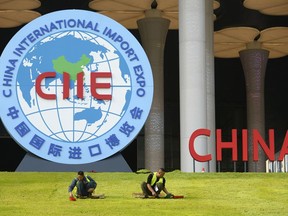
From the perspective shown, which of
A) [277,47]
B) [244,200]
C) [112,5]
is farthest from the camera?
[277,47]

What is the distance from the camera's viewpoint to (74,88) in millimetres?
32812

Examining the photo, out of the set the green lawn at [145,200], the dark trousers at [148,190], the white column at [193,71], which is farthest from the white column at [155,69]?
the dark trousers at [148,190]

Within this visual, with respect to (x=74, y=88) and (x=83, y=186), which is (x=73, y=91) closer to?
(x=74, y=88)

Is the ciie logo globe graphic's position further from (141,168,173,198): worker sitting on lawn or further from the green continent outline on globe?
(141,168,173,198): worker sitting on lawn

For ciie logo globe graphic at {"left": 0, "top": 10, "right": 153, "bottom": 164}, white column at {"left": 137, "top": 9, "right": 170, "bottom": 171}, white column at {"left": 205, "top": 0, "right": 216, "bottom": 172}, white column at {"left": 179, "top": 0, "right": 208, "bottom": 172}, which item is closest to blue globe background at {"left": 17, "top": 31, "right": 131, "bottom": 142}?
ciie logo globe graphic at {"left": 0, "top": 10, "right": 153, "bottom": 164}

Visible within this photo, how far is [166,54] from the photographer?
6844 cm

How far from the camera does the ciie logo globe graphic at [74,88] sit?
32.1 metres

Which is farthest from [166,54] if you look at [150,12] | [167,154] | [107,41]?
[107,41]

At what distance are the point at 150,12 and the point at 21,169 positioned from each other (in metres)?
23.6

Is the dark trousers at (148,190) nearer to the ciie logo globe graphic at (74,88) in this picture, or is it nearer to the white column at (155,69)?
the ciie logo globe graphic at (74,88)

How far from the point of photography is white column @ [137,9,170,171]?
5281 centimetres

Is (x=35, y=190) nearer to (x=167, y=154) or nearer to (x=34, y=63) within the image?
(x=34, y=63)

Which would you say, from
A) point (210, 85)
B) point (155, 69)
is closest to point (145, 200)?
point (210, 85)

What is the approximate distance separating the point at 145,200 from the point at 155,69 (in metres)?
31.9
